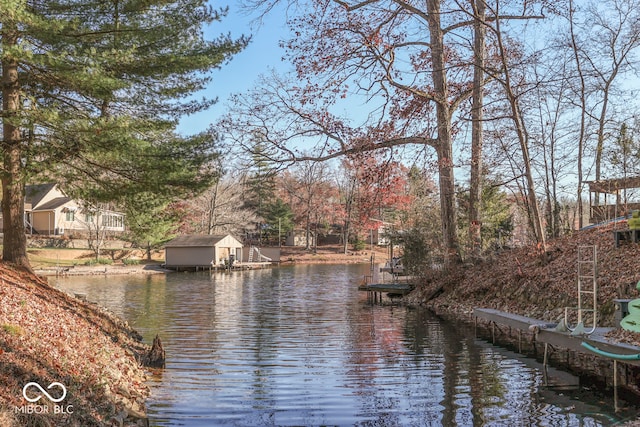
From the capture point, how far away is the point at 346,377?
335 inches

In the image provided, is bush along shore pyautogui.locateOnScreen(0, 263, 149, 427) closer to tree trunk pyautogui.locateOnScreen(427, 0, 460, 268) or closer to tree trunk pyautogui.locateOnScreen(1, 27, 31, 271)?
tree trunk pyautogui.locateOnScreen(1, 27, 31, 271)

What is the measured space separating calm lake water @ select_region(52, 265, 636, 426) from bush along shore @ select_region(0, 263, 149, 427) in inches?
23.8

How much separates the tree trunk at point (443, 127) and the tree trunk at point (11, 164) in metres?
11.9

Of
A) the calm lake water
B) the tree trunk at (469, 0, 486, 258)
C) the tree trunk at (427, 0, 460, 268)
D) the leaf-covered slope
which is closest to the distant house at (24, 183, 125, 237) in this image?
the calm lake water

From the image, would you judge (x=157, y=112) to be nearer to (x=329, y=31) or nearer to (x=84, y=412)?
(x=329, y=31)

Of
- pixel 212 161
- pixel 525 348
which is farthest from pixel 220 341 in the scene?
pixel 525 348

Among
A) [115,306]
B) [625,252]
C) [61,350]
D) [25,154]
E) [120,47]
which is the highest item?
[120,47]

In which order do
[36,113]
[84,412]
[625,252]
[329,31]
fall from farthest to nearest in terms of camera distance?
[329,31] < [625,252] < [36,113] < [84,412]

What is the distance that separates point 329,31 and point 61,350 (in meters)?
11.1

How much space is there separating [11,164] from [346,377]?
7654mm

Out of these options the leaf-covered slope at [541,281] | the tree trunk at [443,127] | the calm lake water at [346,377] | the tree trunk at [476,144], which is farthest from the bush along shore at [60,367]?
the tree trunk at [476,144]

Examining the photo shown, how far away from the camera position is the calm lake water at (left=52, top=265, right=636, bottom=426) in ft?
21.2

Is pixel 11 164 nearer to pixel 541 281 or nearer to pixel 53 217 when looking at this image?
pixel 541 281

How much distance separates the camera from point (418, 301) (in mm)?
19719
